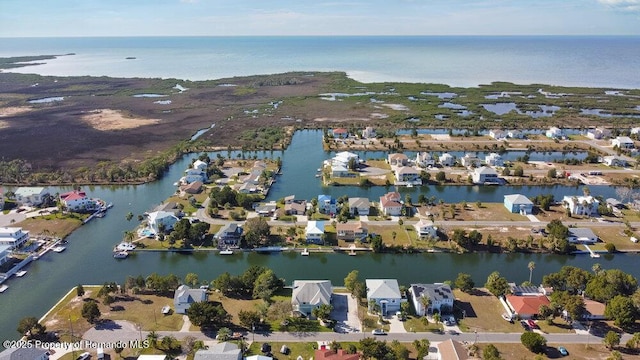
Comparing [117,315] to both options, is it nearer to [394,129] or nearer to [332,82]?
[394,129]

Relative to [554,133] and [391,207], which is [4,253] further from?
[554,133]

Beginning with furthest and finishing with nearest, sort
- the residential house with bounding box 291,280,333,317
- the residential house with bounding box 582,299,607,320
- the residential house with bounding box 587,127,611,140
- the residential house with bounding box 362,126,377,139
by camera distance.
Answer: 1. the residential house with bounding box 362,126,377,139
2. the residential house with bounding box 587,127,611,140
3. the residential house with bounding box 291,280,333,317
4. the residential house with bounding box 582,299,607,320

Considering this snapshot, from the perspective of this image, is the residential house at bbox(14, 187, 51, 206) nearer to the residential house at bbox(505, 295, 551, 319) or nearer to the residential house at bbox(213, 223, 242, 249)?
the residential house at bbox(213, 223, 242, 249)

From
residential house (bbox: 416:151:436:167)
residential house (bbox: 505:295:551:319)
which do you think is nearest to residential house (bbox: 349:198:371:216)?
residential house (bbox: 505:295:551:319)

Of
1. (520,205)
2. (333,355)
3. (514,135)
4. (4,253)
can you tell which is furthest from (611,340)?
(514,135)

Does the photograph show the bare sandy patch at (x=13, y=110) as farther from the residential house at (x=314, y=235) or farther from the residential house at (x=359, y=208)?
the residential house at (x=314, y=235)

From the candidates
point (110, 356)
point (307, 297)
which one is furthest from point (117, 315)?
point (307, 297)

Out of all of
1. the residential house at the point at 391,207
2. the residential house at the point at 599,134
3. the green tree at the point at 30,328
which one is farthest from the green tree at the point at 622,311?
the residential house at the point at 599,134
